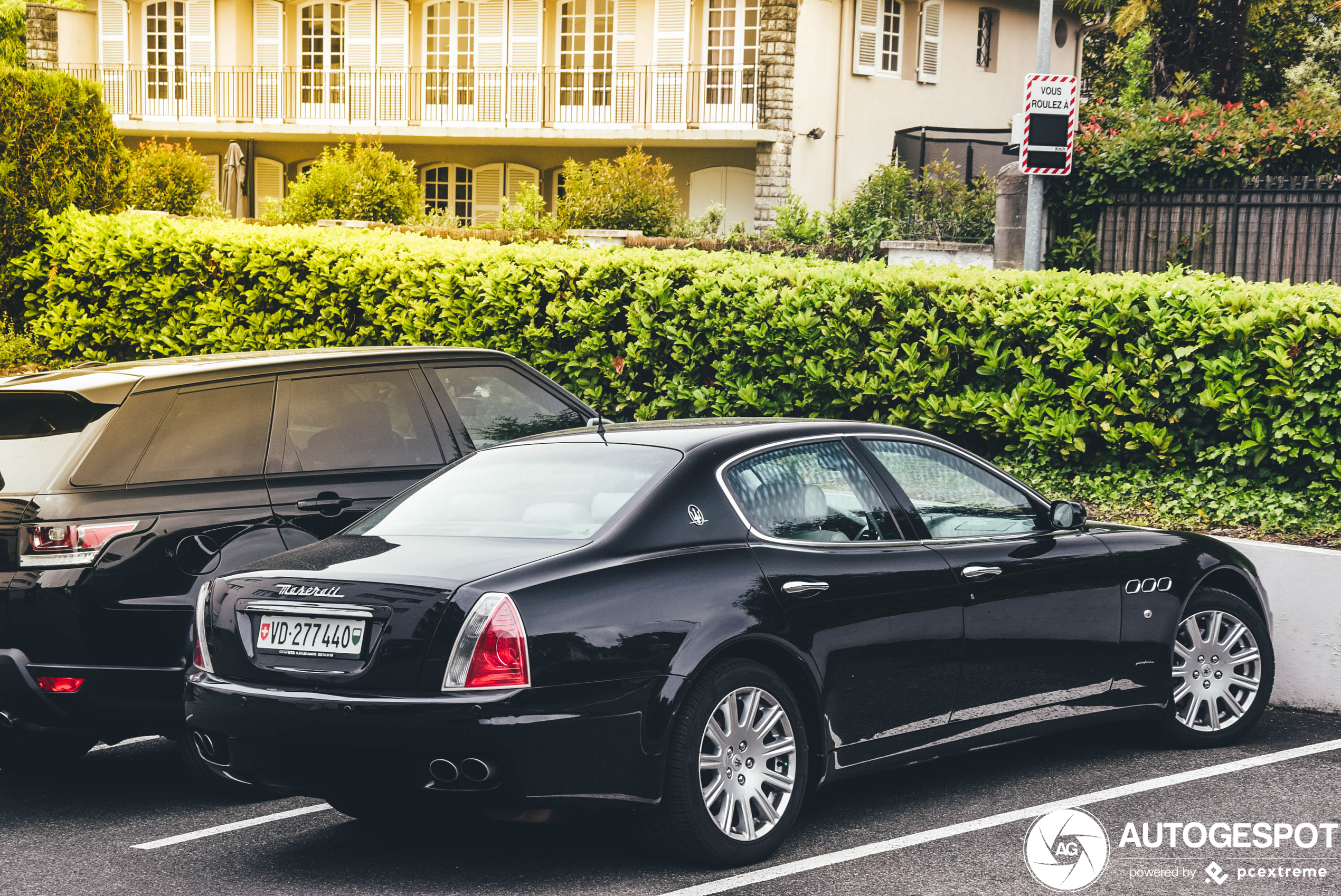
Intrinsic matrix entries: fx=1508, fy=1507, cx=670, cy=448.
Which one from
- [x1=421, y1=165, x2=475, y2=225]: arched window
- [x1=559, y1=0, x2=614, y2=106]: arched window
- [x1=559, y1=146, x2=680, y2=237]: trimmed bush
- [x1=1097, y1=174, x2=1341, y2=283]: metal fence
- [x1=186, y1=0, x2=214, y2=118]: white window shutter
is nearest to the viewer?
[x1=1097, y1=174, x2=1341, y2=283]: metal fence

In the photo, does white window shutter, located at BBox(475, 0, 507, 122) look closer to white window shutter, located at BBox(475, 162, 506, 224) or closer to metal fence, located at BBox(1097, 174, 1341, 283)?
white window shutter, located at BBox(475, 162, 506, 224)

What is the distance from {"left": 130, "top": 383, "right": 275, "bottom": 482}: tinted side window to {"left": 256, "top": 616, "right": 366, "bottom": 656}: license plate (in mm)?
1428

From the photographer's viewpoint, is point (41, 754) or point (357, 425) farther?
point (357, 425)

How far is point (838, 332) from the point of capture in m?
10.3

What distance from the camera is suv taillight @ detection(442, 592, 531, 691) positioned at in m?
4.58

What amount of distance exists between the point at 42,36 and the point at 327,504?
37422 millimetres

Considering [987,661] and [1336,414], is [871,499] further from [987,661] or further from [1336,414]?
[1336,414]

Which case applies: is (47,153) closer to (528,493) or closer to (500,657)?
(528,493)

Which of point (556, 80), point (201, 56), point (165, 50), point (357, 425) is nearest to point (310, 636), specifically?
point (357, 425)

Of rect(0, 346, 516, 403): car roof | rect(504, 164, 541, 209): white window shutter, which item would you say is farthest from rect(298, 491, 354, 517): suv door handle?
rect(504, 164, 541, 209): white window shutter

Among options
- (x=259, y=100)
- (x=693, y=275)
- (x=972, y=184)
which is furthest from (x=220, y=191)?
(x=693, y=275)

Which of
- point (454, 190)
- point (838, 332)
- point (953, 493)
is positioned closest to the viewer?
point (953, 493)

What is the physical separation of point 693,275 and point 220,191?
2871 cm

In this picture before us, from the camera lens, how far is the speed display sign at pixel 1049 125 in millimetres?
14711
